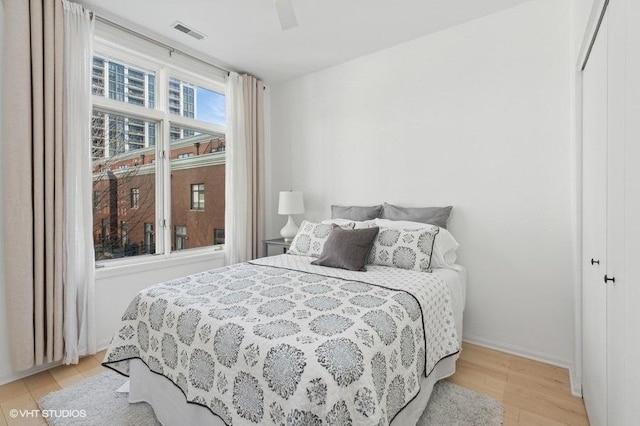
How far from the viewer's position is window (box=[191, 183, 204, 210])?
340 centimetres

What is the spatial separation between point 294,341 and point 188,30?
2.86 m

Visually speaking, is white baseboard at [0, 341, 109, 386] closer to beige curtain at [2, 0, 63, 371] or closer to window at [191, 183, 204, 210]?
beige curtain at [2, 0, 63, 371]

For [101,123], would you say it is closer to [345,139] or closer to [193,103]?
[193,103]

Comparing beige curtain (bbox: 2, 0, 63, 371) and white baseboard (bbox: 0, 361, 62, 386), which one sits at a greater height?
beige curtain (bbox: 2, 0, 63, 371)

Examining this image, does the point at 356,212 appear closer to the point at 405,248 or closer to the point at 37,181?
the point at 405,248

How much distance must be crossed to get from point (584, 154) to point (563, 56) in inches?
34.8

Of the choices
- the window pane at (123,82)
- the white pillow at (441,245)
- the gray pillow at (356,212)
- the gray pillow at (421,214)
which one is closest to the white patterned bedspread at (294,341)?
the white pillow at (441,245)

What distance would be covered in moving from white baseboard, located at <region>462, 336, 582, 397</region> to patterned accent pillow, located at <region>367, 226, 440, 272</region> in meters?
0.91

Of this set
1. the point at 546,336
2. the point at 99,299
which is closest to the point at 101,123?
the point at 99,299

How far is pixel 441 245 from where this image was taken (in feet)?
8.20

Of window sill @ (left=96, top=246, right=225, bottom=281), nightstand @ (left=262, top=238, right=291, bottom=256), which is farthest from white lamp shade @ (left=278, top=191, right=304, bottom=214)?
window sill @ (left=96, top=246, right=225, bottom=281)

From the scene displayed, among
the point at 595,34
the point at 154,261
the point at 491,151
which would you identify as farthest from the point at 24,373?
the point at 595,34

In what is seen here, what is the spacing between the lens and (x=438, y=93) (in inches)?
111

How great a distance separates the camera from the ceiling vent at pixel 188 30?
2707 millimetres
